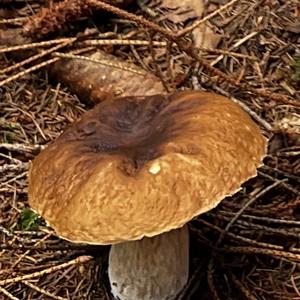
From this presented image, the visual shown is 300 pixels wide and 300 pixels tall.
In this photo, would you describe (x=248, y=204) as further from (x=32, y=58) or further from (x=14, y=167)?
(x=32, y=58)

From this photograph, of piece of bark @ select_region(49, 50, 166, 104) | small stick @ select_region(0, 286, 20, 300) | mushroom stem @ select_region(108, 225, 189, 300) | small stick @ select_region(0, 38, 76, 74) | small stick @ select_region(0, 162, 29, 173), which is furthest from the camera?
small stick @ select_region(0, 38, 76, 74)

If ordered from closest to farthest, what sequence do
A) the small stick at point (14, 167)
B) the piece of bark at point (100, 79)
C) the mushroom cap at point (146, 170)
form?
the mushroom cap at point (146, 170) < the small stick at point (14, 167) < the piece of bark at point (100, 79)

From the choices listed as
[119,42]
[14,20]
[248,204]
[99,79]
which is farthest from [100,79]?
→ [248,204]

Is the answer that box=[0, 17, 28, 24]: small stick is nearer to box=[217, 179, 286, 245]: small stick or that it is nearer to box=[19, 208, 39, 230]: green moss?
box=[19, 208, 39, 230]: green moss

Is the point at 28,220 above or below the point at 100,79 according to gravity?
below

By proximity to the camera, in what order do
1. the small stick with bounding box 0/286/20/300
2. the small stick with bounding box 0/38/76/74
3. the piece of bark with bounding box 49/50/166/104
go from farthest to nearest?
the small stick with bounding box 0/38/76/74, the piece of bark with bounding box 49/50/166/104, the small stick with bounding box 0/286/20/300

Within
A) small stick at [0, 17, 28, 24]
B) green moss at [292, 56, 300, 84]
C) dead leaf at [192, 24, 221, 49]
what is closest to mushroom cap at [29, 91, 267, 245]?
green moss at [292, 56, 300, 84]

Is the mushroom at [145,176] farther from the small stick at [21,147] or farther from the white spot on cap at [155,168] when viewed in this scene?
the small stick at [21,147]

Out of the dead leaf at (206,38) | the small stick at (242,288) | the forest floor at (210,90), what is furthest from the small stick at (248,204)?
the dead leaf at (206,38)
